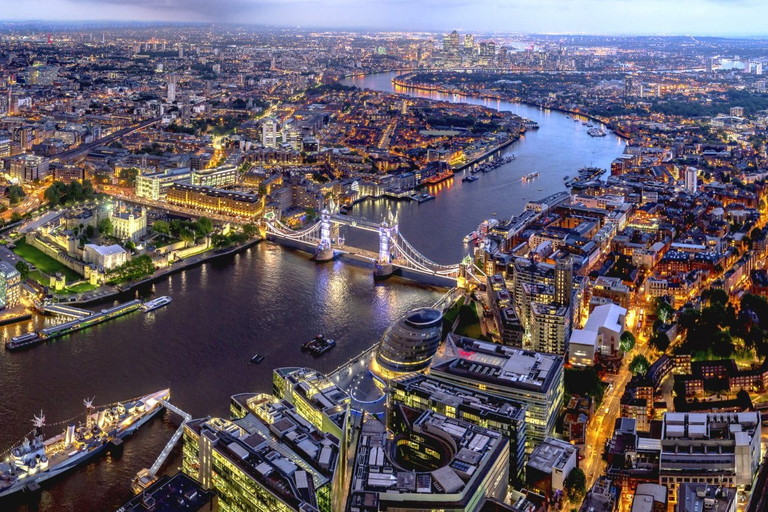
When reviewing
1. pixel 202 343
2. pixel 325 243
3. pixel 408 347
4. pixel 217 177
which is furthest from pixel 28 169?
pixel 408 347

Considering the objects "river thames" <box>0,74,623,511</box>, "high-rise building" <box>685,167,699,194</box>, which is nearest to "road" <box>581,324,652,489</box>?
"river thames" <box>0,74,623,511</box>

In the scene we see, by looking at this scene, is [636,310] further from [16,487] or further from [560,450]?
[16,487]

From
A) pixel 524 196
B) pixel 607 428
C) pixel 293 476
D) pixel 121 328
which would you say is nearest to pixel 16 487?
pixel 293 476

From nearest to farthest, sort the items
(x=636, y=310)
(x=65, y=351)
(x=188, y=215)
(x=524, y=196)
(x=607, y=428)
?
(x=607, y=428) < (x=65, y=351) < (x=636, y=310) < (x=188, y=215) < (x=524, y=196)

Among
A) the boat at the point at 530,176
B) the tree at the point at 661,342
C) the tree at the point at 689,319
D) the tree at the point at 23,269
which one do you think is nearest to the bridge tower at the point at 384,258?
the tree at the point at 661,342

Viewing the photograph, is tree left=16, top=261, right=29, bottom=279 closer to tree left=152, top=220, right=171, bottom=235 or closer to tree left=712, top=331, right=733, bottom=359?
tree left=152, top=220, right=171, bottom=235

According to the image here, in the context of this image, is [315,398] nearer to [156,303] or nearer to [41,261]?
[156,303]
